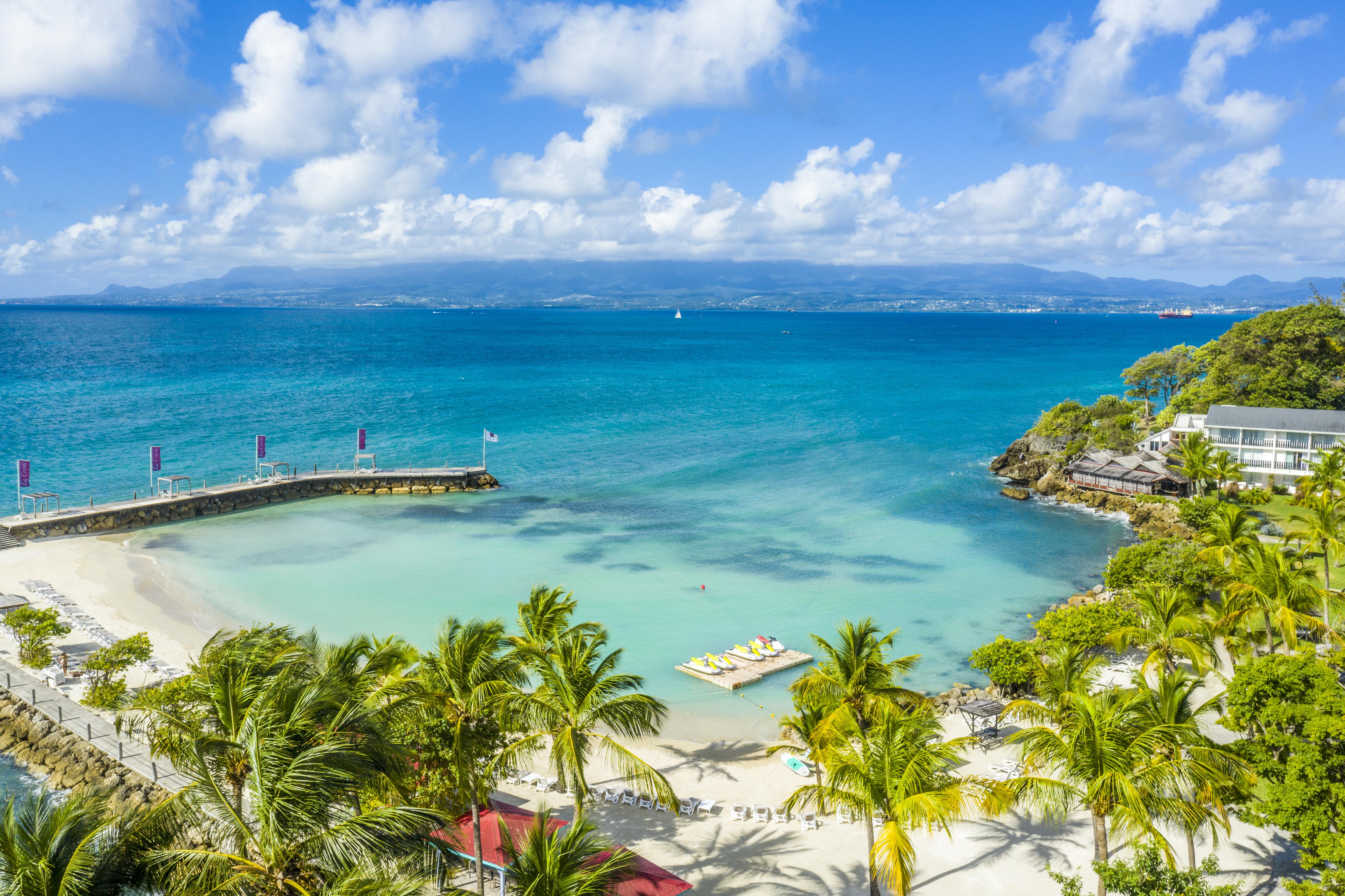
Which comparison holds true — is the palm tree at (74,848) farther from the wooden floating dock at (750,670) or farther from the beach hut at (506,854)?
the wooden floating dock at (750,670)

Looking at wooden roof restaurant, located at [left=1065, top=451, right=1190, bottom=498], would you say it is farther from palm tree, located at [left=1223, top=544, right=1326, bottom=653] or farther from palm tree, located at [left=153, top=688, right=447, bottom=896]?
palm tree, located at [left=153, top=688, right=447, bottom=896]

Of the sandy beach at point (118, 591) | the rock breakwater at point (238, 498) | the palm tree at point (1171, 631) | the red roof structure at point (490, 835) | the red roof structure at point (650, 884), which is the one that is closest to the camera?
the red roof structure at point (650, 884)

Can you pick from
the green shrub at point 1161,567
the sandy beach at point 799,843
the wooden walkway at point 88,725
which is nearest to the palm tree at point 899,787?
the sandy beach at point 799,843

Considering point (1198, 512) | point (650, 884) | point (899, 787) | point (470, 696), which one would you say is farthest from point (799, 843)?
point (1198, 512)

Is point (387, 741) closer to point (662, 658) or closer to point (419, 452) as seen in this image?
point (662, 658)

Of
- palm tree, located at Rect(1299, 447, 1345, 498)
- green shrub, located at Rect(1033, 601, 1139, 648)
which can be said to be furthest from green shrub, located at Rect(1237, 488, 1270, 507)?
green shrub, located at Rect(1033, 601, 1139, 648)

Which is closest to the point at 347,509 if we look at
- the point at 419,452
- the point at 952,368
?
the point at 419,452
